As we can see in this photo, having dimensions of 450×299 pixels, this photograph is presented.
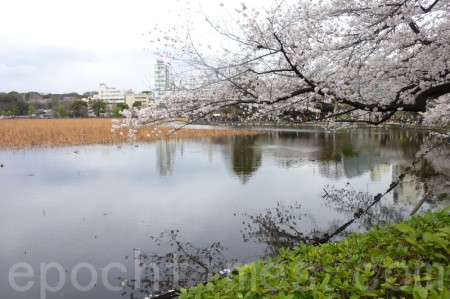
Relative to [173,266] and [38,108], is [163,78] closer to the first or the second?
[173,266]

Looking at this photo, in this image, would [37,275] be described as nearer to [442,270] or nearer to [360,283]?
[360,283]

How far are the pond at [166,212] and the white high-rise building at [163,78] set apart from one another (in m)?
3.11

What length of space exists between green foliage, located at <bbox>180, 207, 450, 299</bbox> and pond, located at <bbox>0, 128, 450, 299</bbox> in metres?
3.22

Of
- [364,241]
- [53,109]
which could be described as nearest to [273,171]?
[364,241]

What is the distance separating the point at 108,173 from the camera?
516 inches

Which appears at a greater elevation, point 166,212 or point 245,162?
point 245,162

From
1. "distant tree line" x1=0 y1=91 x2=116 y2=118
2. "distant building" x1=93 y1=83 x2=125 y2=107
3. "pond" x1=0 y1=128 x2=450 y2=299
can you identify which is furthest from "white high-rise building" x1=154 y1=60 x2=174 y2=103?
"distant building" x1=93 y1=83 x2=125 y2=107

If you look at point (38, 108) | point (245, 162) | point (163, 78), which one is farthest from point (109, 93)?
point (163, 78)

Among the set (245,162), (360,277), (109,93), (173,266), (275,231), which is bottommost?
(173,266)

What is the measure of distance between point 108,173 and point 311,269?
39.7 ft

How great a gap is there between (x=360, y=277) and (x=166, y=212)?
268 inches

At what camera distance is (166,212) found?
8234 millimetres

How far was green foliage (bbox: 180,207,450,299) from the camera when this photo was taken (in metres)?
1.82

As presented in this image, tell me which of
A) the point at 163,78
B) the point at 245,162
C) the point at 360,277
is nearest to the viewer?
the point at 360,277
